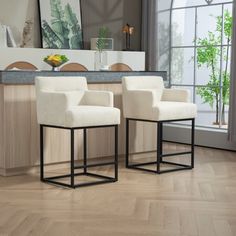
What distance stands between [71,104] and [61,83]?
1.13 ft

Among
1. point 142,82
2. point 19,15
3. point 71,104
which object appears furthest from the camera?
A: point 19,15

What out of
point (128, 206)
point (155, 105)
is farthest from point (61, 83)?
point (128, 206)

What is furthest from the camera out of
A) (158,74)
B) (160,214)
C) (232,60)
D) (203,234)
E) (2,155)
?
(232,60)

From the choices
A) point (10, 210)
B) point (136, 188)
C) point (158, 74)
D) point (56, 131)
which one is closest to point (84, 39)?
point (158, 74)

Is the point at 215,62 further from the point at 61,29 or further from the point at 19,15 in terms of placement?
the point at 19,15

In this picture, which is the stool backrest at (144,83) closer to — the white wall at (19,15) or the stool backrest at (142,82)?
the stool backrest at (142,82)

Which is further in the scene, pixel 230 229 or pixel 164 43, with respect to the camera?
pixel 164 43

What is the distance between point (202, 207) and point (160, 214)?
37cm

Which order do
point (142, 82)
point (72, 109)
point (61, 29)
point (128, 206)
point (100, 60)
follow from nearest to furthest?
point (128, 206) < point (72, 109) < point (142, 82) < point (100, 60) < point (61, 29)

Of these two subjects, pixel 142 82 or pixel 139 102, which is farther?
pixel 142 82

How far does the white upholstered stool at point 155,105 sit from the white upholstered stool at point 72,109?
1.45ft

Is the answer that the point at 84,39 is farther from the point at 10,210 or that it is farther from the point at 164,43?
the point at 10,210

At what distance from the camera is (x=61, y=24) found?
7.14 m

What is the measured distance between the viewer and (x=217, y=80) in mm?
7336
